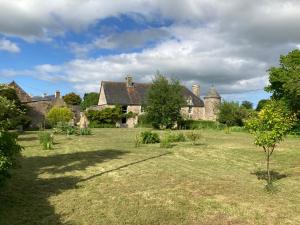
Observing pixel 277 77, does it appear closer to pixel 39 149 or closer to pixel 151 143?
pixel 151 143

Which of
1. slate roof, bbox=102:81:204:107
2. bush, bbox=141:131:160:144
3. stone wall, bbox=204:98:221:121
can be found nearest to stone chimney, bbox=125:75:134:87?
slate roof, bbox=102:81:204:107

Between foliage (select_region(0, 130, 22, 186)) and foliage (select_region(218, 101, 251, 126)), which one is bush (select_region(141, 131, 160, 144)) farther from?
foliage (select_region(218, 101, 251, 126))

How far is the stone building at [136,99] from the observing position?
6838 cm

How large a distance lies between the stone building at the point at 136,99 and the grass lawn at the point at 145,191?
44689 mm

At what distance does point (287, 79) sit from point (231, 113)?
17.6 m

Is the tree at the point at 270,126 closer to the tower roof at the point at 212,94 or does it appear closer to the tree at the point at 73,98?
the tower roof at the point at 212,94

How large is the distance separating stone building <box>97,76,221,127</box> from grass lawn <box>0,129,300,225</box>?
4469 cm

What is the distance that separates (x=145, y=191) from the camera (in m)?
13.7

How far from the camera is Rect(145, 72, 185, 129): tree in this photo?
173 feet

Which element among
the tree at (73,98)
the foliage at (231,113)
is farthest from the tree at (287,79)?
the tree at (73,98)

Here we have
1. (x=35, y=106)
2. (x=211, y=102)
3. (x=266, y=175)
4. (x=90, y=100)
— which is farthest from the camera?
(x=90, y=100)

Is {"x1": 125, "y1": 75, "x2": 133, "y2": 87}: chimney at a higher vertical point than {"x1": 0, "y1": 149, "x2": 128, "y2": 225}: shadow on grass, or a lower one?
higher

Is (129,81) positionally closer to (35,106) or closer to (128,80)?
(128,80)

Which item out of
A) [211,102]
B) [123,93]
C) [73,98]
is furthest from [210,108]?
[73,98]
